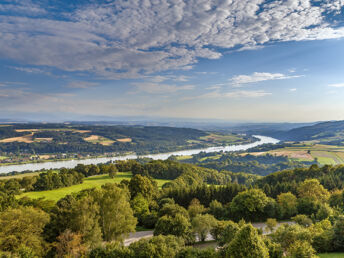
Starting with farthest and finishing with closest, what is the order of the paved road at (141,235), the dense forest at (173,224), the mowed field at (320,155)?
the mowed field at (320,155) → the paved road at (141,235) → the dense forest at (173,224)

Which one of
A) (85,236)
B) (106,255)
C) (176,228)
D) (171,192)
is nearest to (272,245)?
(176,228)

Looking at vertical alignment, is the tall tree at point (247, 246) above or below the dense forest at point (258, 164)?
above

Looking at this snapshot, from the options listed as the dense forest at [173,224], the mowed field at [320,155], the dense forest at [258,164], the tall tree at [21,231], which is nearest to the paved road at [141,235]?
the dense forest at [173,224]

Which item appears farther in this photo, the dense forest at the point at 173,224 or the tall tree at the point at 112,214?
the tall tree at the point at 112,214

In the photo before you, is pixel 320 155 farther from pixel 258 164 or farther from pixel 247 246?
pixel 247 246

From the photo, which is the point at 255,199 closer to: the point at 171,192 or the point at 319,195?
the point at 319,195

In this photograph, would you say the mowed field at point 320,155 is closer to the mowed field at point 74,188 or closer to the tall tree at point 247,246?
the mowed field at point 74,188

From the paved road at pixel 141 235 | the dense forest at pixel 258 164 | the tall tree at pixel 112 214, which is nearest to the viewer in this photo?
the tall tree at pixel 112 214

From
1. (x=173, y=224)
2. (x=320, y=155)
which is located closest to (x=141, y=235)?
(x=173, y=224)
